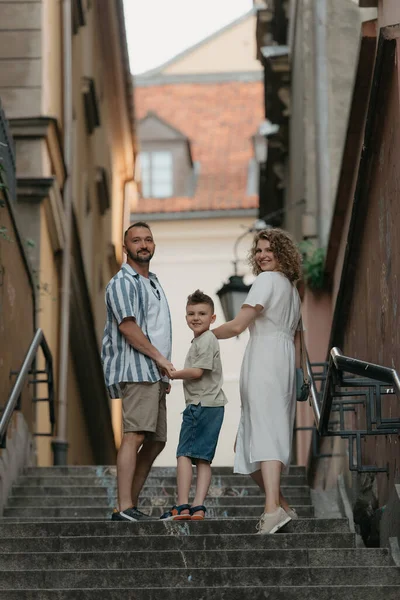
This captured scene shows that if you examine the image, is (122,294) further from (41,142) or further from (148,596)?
(41,142)

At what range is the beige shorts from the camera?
852cm

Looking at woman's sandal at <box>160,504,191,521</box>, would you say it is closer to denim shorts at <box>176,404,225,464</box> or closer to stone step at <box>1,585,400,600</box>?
denim shorts at <box>176,404,225,464</box>

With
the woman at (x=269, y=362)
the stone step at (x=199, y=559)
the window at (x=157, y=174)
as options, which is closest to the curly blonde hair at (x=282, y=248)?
the woman at (x=269, y=362)

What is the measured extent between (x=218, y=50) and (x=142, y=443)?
35241 mm

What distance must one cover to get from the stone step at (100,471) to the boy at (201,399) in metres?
2.62

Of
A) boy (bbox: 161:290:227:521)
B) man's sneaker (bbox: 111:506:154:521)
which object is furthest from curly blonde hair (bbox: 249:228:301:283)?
man's sneaker (bbox: 111:506:154:521)

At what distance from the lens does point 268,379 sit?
845 cm

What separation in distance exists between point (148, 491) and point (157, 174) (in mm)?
28282

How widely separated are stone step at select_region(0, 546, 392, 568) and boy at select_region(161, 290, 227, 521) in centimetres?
120

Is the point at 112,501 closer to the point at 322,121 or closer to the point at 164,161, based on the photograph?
the point at 322,121

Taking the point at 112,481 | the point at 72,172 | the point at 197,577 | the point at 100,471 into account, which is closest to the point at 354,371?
the point at 197,577

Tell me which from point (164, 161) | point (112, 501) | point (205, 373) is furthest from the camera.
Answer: point (164, 161)

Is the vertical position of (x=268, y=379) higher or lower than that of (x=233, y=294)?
lower

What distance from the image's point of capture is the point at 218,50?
4294 cm
